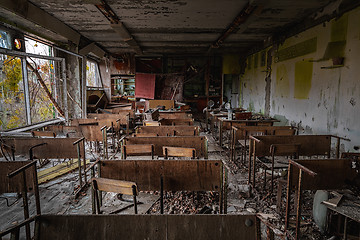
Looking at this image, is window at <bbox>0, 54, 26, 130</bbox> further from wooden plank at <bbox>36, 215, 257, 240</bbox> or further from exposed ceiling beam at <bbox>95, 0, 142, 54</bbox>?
wooden plank at <bbox>36, 215, 257, 240</bbox>

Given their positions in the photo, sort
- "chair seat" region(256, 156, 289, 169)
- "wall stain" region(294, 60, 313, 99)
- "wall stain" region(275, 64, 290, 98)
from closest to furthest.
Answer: "chair seat" region(256, 156, 289, 169)
"wall stain" region(294, 60, 313, 99)
"wall stain" region(275, 64, 290, 98)

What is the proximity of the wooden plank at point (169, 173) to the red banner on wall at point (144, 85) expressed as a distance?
9301mm

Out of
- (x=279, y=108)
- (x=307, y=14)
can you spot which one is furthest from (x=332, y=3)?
(x=279, y=108)

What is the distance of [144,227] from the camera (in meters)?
1.27

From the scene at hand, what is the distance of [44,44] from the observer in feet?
20.9

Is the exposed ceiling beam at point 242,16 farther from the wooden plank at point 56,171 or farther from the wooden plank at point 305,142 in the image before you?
the wooden plank at point 56,171

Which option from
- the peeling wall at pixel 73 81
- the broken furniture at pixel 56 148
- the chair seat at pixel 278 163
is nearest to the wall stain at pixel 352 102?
the chair seat at pixel 278 163

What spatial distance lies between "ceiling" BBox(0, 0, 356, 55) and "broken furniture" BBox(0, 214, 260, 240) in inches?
181

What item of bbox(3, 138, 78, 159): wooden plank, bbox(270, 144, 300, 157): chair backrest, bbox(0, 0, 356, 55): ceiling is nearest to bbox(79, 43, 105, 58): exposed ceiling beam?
bbox(0, 0, 356, 55): ceiling

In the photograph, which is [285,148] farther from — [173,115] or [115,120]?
[173,115]

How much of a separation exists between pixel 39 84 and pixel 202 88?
8479 mm

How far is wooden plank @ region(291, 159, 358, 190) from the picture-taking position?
226 cm

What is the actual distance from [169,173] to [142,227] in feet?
3.62

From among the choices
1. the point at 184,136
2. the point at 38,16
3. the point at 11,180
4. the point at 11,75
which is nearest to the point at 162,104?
the point at 38,16
